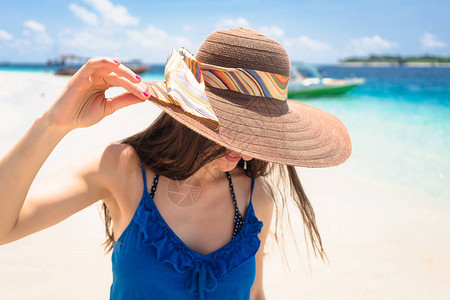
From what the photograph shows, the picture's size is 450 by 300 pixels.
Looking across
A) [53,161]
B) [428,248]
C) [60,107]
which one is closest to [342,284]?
[428,248]

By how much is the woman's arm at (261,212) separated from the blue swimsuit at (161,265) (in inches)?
9.7

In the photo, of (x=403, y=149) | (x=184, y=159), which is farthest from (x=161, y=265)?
(x=403, y=149)

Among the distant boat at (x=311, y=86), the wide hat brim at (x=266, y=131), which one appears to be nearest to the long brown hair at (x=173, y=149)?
the wide hat brim at (x=266, y=131)

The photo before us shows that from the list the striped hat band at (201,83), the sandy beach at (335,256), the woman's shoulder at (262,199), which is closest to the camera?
the striped hat band at (201,83)

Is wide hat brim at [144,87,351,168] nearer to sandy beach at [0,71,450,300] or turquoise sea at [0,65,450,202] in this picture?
sandy beach at [0,71,450,300]

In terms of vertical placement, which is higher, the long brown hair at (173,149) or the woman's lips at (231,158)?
the long brown hair at (173,149)

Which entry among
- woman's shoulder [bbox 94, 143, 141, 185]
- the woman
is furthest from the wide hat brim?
woman's shoulder [bbox 94, 143, 141, 185]

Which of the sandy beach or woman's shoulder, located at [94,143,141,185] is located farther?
the sandy beach

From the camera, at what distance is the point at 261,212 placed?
1.50 meters

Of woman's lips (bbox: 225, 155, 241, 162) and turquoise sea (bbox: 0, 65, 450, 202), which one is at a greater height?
woman's lips (bbox: 225, 155, 241, 162)

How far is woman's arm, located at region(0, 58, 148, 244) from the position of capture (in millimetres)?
913

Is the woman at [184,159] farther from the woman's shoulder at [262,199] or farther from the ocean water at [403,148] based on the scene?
the ocean water at [403,148]

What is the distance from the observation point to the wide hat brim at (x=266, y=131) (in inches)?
42.8

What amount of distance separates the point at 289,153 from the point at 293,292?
2277 millimetres
